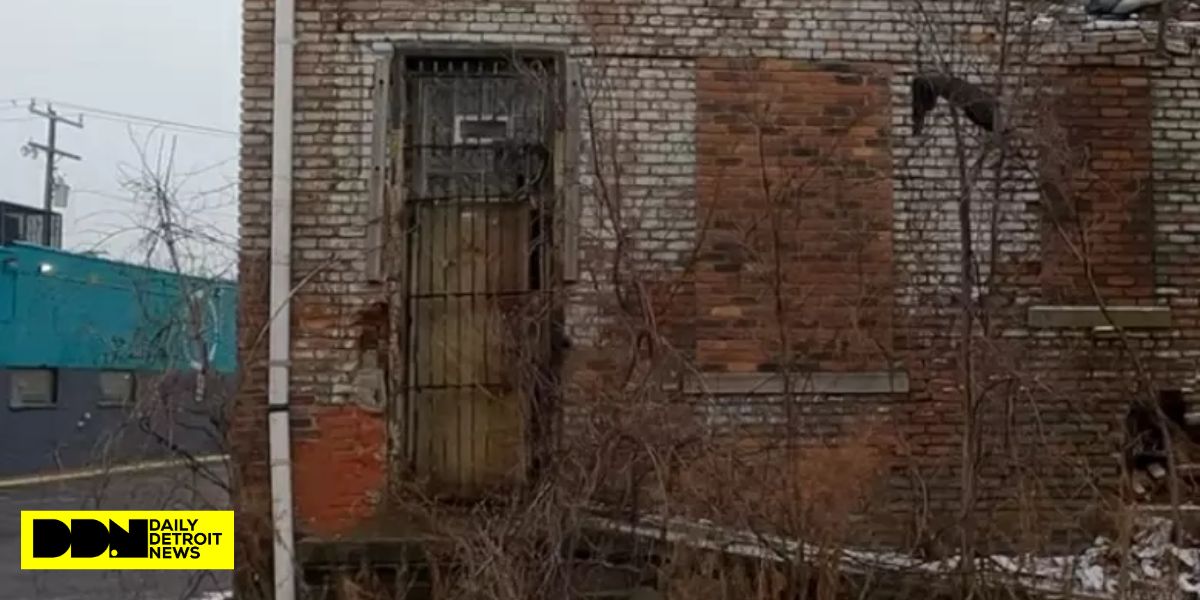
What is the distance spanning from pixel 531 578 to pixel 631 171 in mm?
2638

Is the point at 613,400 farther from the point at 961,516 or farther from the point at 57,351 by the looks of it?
the point at 57,351

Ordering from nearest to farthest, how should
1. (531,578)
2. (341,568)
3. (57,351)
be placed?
(531,578) < (341,568) < (57,351)

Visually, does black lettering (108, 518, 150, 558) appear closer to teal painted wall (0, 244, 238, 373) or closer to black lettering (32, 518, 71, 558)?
black lettering (32, 518, 71, 558)

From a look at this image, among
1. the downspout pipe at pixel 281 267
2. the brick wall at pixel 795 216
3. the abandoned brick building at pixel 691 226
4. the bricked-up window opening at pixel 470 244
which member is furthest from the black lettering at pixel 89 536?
the brick wall at pixel 795 216

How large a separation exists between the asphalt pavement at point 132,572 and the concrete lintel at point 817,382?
2.93 metres

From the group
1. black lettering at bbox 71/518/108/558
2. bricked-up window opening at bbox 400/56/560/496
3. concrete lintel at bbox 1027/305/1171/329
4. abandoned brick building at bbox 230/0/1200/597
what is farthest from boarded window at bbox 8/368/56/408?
concrete lintel at bbox 1027/305/1171/329

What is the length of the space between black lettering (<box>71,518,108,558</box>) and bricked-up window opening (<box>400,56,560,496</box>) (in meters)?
1.72

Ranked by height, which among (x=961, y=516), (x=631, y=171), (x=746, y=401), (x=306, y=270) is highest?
(x=631, y=171)

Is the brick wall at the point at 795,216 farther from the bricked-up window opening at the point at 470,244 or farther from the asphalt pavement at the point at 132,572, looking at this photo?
the asphalt pavement at the point at 132,572

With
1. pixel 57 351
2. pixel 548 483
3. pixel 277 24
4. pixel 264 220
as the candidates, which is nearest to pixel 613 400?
pixel 548 483

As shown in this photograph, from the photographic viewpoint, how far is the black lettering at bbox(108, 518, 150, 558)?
21.8 feet

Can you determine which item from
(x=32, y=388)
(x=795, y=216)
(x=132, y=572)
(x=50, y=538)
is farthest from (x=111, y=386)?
(x=795, y=216)

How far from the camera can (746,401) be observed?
23.6ft

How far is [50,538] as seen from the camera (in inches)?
293
